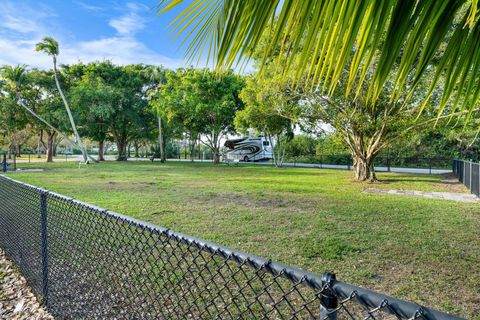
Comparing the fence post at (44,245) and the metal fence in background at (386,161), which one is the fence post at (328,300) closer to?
the fence post at (44,245)

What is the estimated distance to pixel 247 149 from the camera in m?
31.1

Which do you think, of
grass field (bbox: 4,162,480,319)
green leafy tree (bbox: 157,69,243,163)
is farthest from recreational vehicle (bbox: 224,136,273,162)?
grass field (bbox: 4,162,480,319)

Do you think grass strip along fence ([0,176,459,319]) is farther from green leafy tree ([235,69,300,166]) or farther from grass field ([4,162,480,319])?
green leafy tree ([235,69,300,166])

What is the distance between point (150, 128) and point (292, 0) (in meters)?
31.0

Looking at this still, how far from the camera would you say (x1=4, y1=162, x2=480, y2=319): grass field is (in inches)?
129

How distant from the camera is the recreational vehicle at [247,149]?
31.0m

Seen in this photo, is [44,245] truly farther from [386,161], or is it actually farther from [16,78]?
[16,78]

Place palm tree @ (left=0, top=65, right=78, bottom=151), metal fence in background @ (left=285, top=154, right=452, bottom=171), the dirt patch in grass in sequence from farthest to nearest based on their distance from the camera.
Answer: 1. palm tree @ (left=0, top=65, right=78, bottom=151)
2. metal fence in background @ (left=285, top=154, right=452, bottom=171)
3. the dirt patch in grass

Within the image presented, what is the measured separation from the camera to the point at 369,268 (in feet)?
11.7

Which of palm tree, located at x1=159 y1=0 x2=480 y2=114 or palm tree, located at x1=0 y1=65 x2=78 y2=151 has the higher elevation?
palm tree, located at x1=0 y1=65 x2=78 y2=151

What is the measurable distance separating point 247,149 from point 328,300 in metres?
30.2

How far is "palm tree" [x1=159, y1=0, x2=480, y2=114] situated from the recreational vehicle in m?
30.0

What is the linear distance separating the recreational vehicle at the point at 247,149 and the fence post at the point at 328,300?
29.9 metres

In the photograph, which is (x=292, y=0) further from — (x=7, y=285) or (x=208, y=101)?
(x=208, y=101)
